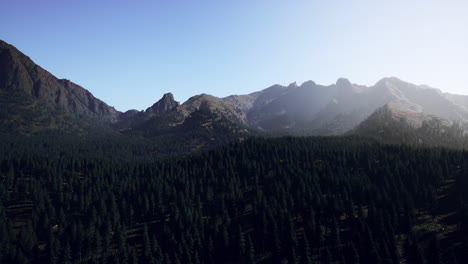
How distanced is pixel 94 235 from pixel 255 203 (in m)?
66.4

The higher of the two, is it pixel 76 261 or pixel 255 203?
pixel 255 203

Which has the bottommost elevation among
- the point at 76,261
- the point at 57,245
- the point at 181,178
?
the point at 76,261

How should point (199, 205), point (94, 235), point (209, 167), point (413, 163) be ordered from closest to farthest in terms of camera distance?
point (94, 235) < point (199, 205) < point (413, 163) < point (209, 167)

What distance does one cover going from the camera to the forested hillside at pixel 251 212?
9469 cm

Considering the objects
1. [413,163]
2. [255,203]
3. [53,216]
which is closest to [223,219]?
[255,203]

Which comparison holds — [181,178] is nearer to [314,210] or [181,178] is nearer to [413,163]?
[314,210]

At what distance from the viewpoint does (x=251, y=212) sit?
129750mm

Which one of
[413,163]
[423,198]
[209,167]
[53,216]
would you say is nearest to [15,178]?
[53,216]

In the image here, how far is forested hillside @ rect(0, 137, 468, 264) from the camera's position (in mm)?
94688

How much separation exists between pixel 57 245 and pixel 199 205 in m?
57.9

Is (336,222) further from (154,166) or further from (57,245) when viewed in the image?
(154,166)

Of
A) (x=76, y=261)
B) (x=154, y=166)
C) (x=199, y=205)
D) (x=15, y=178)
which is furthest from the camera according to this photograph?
(x=154, y=166)

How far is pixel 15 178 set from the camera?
165m

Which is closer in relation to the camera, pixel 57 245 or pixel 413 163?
pixel 57 245
